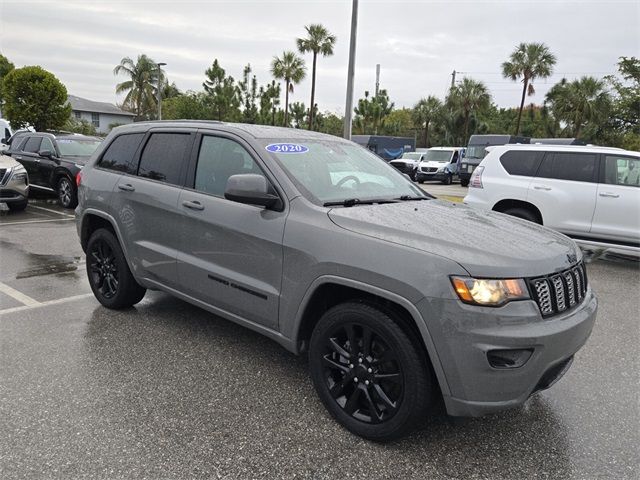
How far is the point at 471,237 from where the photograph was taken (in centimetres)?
270

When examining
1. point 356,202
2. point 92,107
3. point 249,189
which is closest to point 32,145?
point 249,189

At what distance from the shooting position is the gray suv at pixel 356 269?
240cm

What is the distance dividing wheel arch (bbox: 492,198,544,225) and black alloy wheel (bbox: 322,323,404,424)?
5.92 m

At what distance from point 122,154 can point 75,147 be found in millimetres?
8145

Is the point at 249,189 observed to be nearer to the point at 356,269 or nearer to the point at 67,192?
the point at 356,269

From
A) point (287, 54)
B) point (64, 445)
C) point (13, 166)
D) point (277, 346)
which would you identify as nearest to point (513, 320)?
point (277, 346)

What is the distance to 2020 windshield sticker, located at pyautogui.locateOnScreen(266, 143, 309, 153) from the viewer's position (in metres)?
3.44

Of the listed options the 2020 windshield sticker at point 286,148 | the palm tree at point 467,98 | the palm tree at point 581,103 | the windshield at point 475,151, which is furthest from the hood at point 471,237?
the palm tree at point 467,98

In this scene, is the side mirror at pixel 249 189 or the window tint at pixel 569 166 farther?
the window tint at pixel 569 166

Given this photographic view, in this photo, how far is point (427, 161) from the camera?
2614cm

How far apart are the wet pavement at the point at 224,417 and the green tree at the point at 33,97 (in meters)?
24.0

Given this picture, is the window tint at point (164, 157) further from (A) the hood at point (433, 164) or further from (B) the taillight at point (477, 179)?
(A) the hood at point (433, 164)

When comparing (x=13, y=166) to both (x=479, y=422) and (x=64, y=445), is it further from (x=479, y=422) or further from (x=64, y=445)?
(x=479, y=422)

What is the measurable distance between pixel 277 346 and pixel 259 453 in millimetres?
1385
